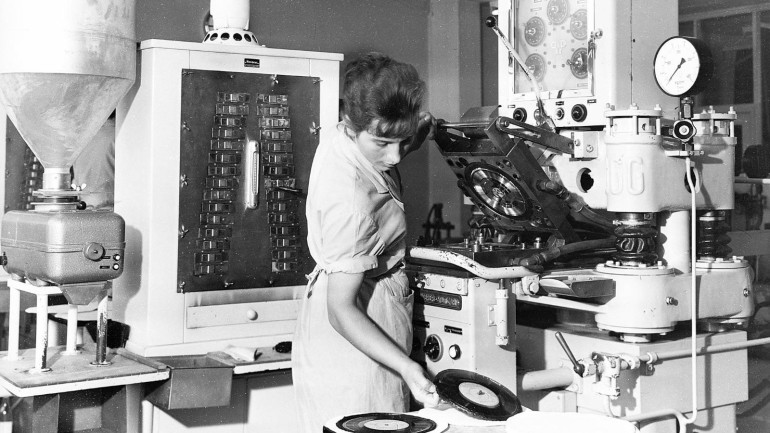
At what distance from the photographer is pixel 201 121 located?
3033 millimetres

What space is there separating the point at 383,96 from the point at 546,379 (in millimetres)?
1128

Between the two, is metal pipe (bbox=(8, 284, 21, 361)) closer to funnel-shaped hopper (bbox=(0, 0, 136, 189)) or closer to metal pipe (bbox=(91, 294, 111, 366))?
metal pipe (bbox=(91, 294, 111, 366))

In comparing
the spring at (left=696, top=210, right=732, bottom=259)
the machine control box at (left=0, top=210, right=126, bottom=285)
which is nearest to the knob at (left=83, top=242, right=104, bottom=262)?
the machine control box at (left=0, top=210, right=126, bottom=285)

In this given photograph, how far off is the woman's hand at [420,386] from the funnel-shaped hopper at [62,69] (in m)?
1.56

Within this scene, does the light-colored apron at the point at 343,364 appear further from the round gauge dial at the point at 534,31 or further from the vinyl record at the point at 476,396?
the round gauge dial at the point at 534,31

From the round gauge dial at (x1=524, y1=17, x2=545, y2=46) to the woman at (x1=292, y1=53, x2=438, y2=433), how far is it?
3.00ft

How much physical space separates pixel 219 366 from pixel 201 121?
893 millimetres

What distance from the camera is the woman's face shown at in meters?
2.09

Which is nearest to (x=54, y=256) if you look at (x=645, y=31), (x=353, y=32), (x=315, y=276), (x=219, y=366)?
(x=219, y=366)

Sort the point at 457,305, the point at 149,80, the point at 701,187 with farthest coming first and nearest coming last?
the point at 149,80 → the point at 701,187 → the point at 457,305

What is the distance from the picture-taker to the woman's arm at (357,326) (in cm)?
189

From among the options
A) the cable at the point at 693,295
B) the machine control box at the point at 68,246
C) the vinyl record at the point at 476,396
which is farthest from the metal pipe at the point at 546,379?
the machine control box at the point at 68,246

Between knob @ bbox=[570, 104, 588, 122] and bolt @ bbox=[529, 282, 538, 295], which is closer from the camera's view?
bolt @ bbox=[529, 282, 538, 295]

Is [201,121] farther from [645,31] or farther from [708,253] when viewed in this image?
[708,253]
